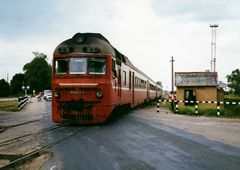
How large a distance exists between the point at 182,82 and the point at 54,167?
33178 mm

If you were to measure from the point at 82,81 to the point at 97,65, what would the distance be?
0.96 metres

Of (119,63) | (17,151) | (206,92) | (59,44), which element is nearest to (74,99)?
(59,44)

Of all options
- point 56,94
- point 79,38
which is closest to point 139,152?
point 56,94

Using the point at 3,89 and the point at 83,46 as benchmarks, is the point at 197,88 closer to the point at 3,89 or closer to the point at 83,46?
the point at 83,46

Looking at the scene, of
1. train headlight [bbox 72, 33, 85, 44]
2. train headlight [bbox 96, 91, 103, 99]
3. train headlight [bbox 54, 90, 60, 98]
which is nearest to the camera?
train headlight [bbox 96, 91, 103, 99]

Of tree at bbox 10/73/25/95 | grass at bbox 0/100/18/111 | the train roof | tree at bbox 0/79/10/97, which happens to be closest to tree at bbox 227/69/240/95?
grass at bbox 0/100/18/111

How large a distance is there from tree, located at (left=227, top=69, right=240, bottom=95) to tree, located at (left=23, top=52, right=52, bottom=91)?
64870 mm

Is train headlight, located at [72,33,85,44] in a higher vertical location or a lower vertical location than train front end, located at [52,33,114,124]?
higher

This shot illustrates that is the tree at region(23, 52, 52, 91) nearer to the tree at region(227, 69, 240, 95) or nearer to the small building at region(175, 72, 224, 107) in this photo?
the tree at region(227, 69, 240, 95)

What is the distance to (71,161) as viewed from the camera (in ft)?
25.5

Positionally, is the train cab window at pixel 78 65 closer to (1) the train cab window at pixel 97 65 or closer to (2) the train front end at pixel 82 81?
(2) the train front end at pixel 82 81

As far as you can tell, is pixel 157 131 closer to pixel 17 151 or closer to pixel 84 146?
pixel 84 146

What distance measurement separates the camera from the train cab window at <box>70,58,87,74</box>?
1466 centimetres

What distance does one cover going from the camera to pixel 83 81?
1441 centimetres
